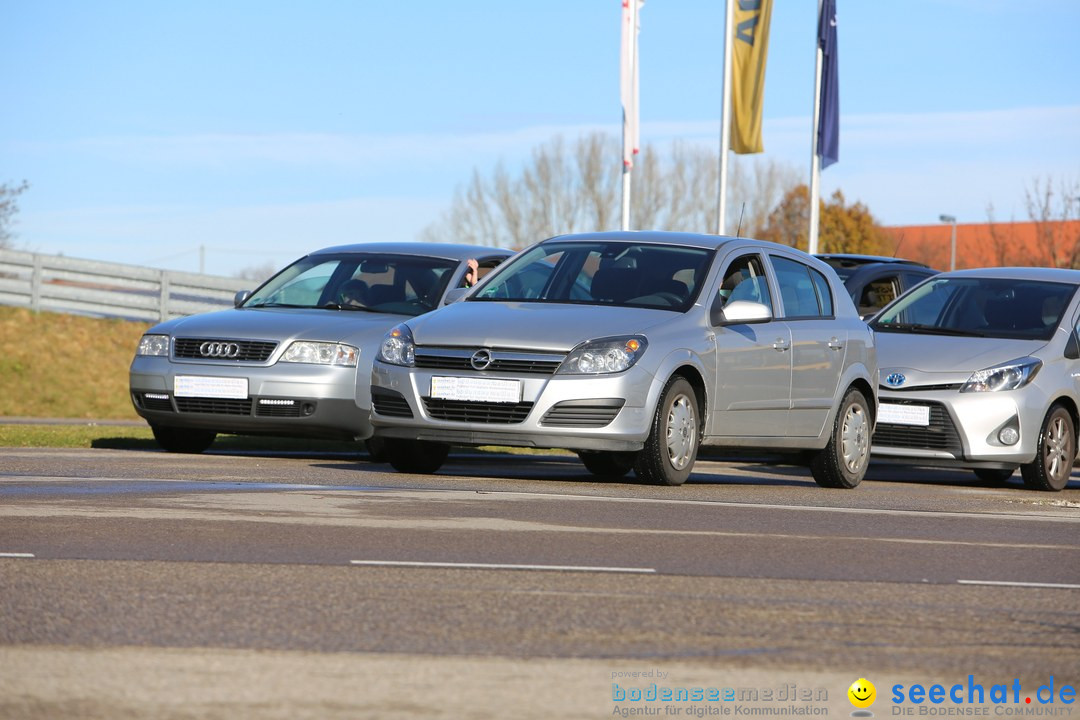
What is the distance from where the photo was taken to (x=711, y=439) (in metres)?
11.4

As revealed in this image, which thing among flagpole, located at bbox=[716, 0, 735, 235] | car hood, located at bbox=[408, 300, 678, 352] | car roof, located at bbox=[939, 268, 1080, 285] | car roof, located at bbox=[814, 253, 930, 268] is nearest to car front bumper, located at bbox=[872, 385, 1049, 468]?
car roof, located at bbox=[939, 268, 1080, 285]

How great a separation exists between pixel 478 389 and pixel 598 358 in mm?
738

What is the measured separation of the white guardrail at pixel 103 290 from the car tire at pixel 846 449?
2116 cm

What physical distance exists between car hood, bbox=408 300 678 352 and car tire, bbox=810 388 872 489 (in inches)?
77.3

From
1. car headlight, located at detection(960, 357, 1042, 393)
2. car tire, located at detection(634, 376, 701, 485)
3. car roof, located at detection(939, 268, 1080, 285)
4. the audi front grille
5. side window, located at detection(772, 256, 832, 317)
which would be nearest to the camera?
car tire, located at detection(634, 376, 701, 485)

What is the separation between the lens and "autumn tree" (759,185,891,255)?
79.3m

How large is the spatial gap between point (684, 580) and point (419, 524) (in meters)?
1.89

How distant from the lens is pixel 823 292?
1302 centimetres

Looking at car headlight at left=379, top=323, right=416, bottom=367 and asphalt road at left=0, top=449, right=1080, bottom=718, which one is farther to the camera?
car headlight at left=379, top=323, right=416, bottom=367

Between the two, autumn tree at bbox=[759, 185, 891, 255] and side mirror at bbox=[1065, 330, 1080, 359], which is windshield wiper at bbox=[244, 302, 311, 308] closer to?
side mirror at bbox=[1065, 330, 1080, 359]

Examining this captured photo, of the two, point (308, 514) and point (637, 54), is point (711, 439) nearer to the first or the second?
point (308, 514)

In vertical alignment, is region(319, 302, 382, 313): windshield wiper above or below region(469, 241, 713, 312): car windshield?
below

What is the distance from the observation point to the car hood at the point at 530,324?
10.6 m

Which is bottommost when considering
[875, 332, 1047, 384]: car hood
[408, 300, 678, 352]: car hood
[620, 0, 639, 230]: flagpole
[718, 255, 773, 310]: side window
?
[875, 332, 1047, 384]: car hood
